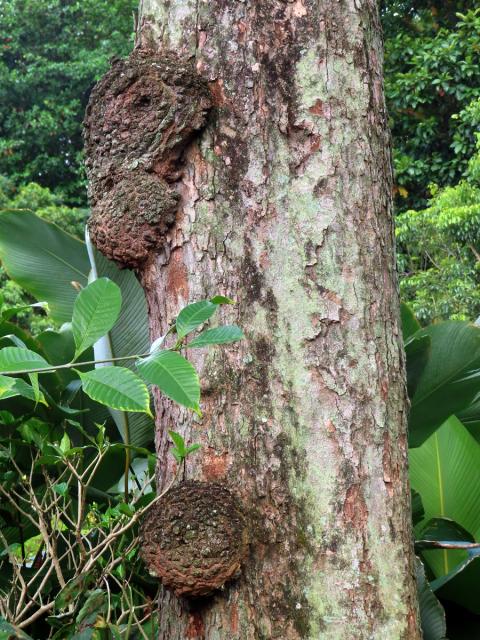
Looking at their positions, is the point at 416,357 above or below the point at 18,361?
below

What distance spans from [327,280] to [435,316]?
755 centimetres

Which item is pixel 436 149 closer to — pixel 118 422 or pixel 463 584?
pixel 118 422

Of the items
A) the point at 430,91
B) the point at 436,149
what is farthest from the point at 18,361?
the point at 436,149

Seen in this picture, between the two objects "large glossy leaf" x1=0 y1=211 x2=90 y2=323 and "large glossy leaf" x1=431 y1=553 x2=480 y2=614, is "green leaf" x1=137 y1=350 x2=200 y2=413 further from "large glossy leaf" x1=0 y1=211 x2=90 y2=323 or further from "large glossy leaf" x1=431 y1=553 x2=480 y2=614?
"large glossy leaf" x1=0 y1=211 x2=90 y2=323

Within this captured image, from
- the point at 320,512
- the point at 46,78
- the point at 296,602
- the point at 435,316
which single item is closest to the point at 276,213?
the point at 320,512

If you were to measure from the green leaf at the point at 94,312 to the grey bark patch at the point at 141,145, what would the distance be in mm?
419

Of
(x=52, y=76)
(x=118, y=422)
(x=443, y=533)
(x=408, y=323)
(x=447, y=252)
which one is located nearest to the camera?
(x=443, y=533)

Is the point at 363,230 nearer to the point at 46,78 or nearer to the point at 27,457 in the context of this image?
the point at 27,457

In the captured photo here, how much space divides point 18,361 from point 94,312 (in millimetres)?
95

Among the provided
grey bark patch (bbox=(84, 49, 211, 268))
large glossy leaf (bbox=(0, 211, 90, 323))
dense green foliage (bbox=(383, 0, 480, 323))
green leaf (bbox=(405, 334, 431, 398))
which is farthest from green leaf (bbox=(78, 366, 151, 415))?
dense green foliage (bbox=(383, 0, 480, 323))

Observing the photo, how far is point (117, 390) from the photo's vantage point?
0.70 m

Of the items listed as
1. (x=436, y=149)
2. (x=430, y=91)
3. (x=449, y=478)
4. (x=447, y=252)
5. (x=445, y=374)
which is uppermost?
(x=430, y=91)

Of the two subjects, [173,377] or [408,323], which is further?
[408,323]

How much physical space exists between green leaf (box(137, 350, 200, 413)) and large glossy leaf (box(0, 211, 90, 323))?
140cm
